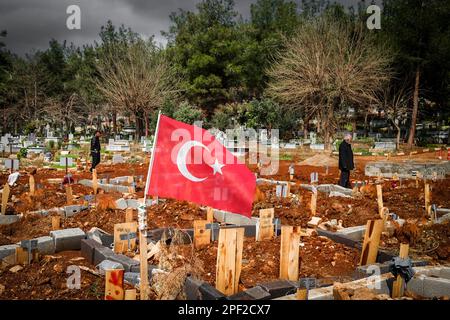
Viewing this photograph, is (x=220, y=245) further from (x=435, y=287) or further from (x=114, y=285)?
(x=435, y=287)

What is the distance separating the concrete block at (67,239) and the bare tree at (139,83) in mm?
26890

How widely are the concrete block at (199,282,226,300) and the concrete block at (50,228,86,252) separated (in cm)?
275

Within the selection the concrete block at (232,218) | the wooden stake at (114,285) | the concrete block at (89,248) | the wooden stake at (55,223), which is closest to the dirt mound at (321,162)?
the concrete block at (232,218)

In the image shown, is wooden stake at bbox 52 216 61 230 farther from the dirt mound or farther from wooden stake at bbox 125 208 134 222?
the dirt mound

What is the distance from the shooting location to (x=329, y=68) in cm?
2686

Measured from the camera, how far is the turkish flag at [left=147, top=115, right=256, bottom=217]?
4070 millimetres

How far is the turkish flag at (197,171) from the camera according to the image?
160 inches

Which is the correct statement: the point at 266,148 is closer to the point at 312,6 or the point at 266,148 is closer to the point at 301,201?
the point at 301,201

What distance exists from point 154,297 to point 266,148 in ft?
76.8

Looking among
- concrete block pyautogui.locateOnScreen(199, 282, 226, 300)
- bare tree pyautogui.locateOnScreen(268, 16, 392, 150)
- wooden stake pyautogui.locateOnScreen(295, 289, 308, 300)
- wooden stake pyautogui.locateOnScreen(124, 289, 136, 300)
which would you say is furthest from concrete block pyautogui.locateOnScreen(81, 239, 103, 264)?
bare tree pyautogui.locateOnScreen(268, 16, 392, 150)

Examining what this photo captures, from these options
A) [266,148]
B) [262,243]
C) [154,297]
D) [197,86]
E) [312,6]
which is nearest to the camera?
[154,297]

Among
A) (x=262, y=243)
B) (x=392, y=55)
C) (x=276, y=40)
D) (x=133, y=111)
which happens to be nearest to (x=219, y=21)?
(x=276, y=40)

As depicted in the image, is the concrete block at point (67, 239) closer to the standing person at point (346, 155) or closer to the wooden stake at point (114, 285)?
the wooden stake at point (114, 285)
